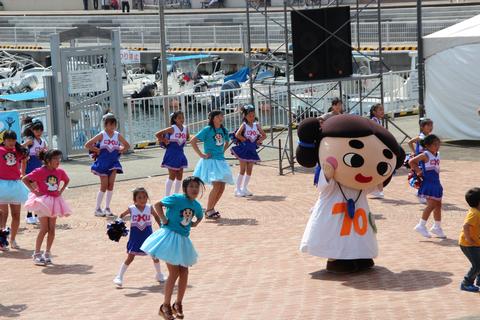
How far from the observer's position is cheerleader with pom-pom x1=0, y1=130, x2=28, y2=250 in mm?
14492

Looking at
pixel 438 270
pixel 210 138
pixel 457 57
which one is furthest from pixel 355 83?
pixel 438 270

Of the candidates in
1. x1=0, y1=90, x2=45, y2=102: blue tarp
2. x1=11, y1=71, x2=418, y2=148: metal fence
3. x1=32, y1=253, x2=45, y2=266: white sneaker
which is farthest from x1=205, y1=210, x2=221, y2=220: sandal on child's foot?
x1=0, y1=90, x2=45, y2=102: blue tarp

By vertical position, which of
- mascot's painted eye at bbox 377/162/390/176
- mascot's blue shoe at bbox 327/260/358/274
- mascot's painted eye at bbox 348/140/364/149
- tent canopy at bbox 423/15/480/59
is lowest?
mascot's blue shoe at bbox 327/260/358/274

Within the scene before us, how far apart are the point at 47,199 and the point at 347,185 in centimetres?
375

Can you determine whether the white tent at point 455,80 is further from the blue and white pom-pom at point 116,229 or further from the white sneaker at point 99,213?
the blue and white pom-pom at point 116,229

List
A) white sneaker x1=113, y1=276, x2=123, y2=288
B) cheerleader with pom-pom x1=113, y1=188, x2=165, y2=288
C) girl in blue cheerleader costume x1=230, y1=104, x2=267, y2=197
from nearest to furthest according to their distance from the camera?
cheerleader with pom-pom x1=113, y1=188, x2=165, y2=288
white sneaker x1=113, y1=276, x2=123, y2=288
girl in blue cheerleader costume x1=230, y1=104, x2=267, y2=197

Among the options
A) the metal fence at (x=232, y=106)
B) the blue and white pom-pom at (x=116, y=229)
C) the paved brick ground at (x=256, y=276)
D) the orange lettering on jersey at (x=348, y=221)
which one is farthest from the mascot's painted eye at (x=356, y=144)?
the metal fence at (x=232, y=106)

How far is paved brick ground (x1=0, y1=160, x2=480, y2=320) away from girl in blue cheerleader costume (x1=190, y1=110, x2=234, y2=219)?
0.53 metres

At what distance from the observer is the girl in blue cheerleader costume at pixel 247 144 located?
702 inches

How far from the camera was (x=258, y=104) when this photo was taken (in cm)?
2581

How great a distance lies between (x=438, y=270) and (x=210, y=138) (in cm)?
514

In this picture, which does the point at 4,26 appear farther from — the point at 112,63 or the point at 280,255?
the point at 280,255

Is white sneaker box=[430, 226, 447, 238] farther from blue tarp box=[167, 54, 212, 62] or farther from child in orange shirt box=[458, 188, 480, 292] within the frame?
blue tarp box=[167, 54, 212, 62]

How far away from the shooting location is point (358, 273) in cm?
1239
